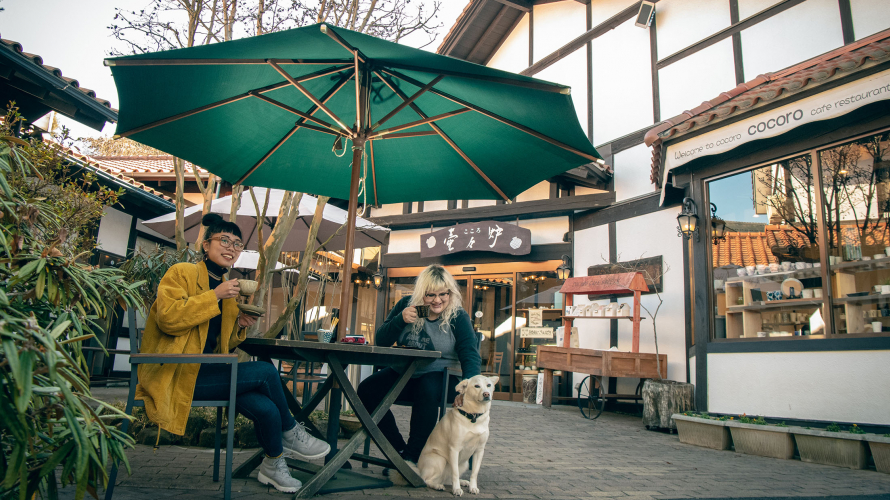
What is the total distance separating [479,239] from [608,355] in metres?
3.66

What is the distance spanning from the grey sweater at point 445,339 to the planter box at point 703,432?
9.91 ft

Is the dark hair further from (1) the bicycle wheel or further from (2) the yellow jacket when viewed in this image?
(1) the bicycle wheel

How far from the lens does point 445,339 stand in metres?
3.24

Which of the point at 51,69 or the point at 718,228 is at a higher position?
the point at 51,69

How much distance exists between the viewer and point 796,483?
3.49 meters

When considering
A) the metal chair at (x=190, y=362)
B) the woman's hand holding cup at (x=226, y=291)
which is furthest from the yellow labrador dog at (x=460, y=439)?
the woman's hand holding cup at (x=226, y=291)

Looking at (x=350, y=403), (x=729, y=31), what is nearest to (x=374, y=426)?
(x=350, y=403)

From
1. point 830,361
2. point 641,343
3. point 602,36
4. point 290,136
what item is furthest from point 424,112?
point 602,36

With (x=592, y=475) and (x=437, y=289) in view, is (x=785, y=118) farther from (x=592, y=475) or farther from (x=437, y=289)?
(x=437, y=289)

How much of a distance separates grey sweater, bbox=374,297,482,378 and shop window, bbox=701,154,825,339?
3.75 metres

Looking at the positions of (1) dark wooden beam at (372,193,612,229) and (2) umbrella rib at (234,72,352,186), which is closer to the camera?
(2) umbrella rib at (234,72,352,186)

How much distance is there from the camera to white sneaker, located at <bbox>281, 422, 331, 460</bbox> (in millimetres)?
2748

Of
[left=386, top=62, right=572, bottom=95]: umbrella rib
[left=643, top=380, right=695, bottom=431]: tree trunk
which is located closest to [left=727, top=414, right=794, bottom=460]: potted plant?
[left=643, top=380, right=695, bottom=431]: tree trunk

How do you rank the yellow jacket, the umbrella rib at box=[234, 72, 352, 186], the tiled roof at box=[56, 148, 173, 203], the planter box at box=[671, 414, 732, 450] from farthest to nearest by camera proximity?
the tiled roof at box=[56, 148, 173, 203]
the planter box at box=[671, 414, 732, 450]
the umbrella rib at box=[234, 72, 352, 186]
the yellow jacket
